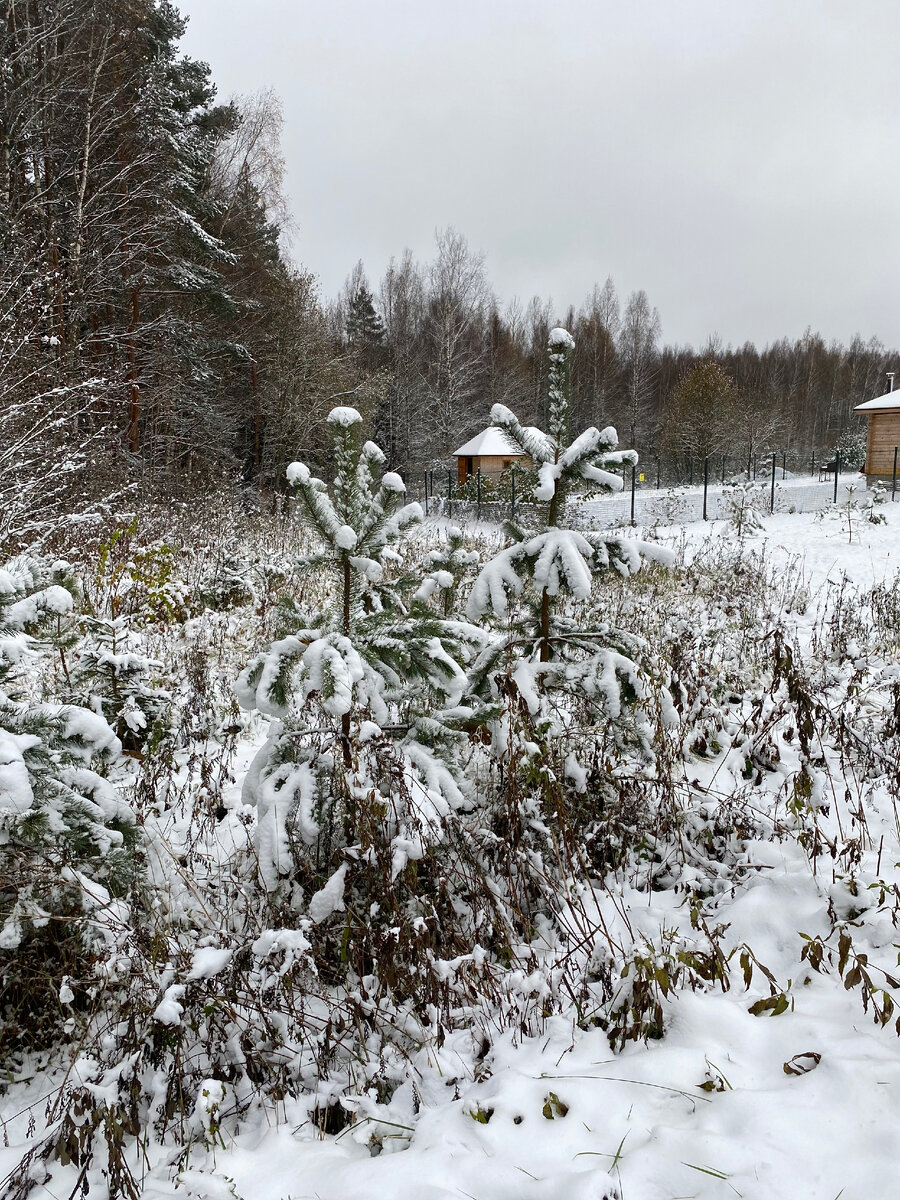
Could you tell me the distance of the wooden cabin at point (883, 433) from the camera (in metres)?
24.0

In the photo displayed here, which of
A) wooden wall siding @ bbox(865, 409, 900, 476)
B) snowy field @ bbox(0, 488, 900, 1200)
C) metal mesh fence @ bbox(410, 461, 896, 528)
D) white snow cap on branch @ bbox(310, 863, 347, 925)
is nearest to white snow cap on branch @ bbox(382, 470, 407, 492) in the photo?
white snow cap on branch @ bbox(310, 863, 347, 925)

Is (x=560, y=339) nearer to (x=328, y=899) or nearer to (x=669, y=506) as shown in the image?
(x=328, y=899)

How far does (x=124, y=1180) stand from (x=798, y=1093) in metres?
1.76

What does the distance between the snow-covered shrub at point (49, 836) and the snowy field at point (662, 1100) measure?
A: 0.99 ft

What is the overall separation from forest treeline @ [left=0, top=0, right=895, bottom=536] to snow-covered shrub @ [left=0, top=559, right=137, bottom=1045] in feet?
8.36

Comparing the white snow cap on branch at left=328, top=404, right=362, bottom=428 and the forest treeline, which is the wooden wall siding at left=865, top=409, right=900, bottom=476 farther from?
the white snow cap on branch at left=328, top=404, right=362, bottom=428

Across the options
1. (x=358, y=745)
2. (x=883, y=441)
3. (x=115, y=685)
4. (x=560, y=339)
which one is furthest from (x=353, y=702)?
(x=883, y=441)

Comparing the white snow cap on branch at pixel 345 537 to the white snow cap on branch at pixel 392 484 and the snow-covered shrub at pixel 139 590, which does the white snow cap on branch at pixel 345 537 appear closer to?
the white snow cap on branch at pixel 392 484

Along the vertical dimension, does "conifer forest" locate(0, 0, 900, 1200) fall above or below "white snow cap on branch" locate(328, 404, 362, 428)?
below

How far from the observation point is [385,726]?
2945 mm

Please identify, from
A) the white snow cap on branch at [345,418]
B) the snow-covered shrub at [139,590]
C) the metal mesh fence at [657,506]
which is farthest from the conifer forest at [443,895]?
the metal mesh fence at [657,506]

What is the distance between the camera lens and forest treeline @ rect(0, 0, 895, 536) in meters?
9.95

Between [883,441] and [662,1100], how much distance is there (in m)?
28.2

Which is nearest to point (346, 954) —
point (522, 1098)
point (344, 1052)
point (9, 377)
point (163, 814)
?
point (344, 1052)
